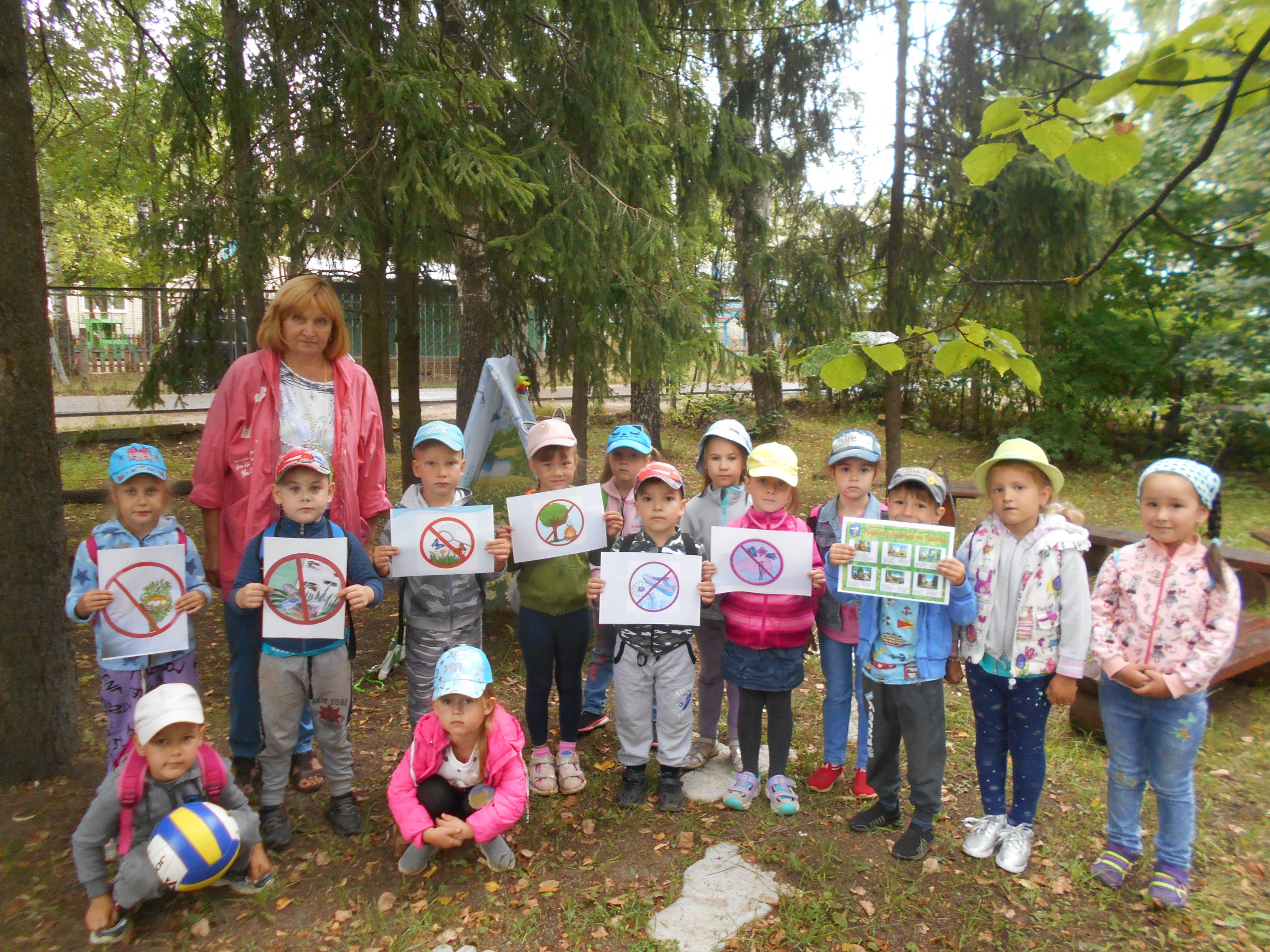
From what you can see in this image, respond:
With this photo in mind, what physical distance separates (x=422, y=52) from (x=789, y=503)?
11.2 feet

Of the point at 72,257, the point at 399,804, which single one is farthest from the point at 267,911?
the point at 72,257

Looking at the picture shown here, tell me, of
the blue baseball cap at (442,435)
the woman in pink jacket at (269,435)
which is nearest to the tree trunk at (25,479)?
the woman in pink jacket at (269,435)

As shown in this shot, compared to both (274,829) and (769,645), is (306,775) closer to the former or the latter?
(274,829)

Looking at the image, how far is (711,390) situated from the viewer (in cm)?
1728

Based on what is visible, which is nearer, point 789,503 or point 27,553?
point 27,553

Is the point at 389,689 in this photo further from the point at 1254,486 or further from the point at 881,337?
the point at 1254,486

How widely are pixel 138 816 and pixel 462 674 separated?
1232 millimetres

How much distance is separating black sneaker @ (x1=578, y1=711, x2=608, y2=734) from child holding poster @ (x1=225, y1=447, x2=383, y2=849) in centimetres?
141

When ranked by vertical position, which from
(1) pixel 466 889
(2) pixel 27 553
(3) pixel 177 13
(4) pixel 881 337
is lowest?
(1) pixel 466 889

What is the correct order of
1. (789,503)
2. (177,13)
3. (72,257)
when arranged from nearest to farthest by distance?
1. (789,503)
2. (177,13)
3. (72,257)

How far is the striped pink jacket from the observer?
3.69 metres

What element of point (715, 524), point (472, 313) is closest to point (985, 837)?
point (715, 524)

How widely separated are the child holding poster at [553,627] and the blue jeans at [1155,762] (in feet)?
7.49

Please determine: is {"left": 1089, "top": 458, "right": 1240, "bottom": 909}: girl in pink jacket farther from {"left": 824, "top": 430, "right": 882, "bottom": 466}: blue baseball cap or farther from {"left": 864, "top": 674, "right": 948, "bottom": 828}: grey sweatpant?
{"left": 824, "top": 430, "right": 882, "bottom": 466}: blue baseball cap
